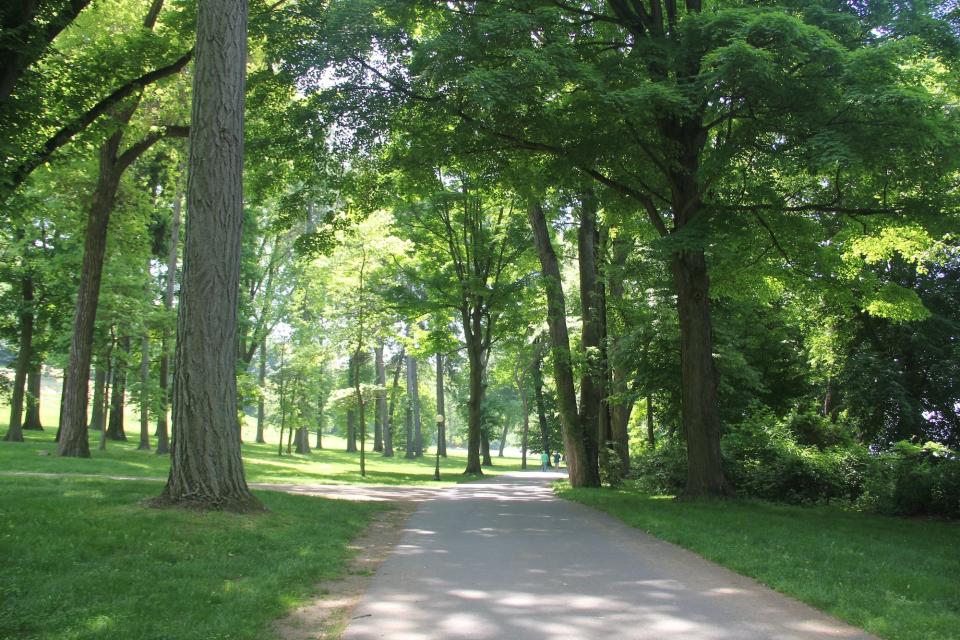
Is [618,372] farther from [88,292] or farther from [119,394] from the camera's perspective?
[119,394]

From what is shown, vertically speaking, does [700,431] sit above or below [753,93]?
below

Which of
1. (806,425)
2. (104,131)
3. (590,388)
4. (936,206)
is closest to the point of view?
(936,206)

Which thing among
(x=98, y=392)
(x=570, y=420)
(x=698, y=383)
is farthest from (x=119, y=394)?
(x=698, y=383)

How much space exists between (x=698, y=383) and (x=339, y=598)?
9.61 meters

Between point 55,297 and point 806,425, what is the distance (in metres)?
28.5

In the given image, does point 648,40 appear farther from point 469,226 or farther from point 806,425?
point 469,226

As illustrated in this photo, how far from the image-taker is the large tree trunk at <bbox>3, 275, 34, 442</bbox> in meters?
25.8

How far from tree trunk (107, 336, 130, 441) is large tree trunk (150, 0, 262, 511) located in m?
20.0

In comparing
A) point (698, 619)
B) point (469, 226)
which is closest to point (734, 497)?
point (698, 619)

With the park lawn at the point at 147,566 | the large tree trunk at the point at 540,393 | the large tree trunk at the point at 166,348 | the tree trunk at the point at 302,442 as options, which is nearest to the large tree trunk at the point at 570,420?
the park lawn at the point at 147,566

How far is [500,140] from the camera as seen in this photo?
13867 mm

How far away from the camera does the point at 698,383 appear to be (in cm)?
1362

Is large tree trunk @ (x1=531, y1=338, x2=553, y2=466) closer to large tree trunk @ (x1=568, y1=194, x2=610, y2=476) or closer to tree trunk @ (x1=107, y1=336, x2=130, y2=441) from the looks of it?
large tree trunk @ (x1=568, y1=194, x2=610, y2=476)

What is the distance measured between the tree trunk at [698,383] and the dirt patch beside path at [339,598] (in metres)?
6.53
